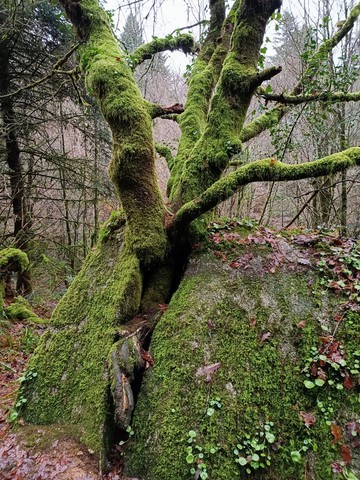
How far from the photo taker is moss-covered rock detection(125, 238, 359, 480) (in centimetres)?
241

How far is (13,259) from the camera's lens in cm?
638

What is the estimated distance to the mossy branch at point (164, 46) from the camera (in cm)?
475

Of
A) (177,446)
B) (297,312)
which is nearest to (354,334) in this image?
(297,312)

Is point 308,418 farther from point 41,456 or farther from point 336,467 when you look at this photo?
point 41,456

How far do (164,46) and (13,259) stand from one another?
16.9 ft

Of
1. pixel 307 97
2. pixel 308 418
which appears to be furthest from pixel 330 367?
pixel 307 97

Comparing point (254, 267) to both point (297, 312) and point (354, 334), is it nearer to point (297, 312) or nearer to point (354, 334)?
point (297, 312)

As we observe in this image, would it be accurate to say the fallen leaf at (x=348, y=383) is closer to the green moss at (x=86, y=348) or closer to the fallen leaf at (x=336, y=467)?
the fallen leaf at (x=336, y=467)

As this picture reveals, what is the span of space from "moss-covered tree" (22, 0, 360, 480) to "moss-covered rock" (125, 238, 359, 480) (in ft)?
0.06

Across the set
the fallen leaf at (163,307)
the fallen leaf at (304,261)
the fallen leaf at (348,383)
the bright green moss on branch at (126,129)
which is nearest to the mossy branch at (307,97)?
the bright green moss on branch at (126,129)

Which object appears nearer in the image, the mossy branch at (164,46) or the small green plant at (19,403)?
the small green plant at (19,403)

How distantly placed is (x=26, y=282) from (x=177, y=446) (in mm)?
6115

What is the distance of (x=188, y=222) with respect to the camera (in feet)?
11.8

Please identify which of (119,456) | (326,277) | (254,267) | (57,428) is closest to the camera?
(119,456)
